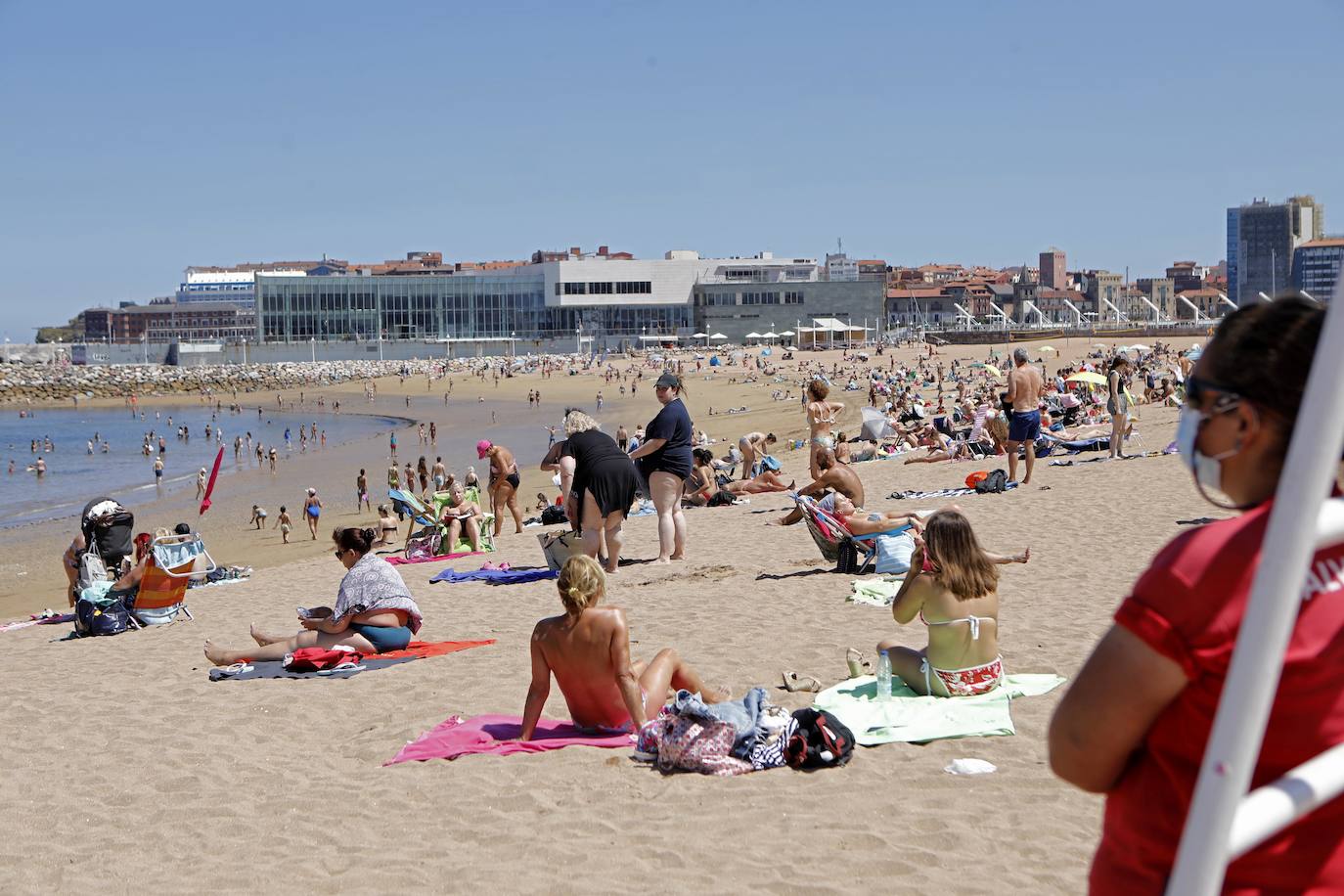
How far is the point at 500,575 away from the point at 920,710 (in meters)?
5.59

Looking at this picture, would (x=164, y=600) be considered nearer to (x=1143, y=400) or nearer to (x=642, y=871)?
(x=642, y=871)

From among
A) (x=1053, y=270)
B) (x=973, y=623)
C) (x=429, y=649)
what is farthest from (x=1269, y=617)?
(x=1053, y=270)

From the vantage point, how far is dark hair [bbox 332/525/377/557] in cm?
738

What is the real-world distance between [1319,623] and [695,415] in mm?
42957

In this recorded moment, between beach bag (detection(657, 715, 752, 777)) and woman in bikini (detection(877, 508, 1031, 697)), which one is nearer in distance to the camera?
beach bag (detection(657, 715, 752, 777))

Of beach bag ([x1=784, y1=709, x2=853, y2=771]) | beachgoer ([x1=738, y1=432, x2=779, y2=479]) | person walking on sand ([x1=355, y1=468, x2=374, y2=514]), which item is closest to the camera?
beach bag ([x1=784, y1=709, x2=853, y2=771])

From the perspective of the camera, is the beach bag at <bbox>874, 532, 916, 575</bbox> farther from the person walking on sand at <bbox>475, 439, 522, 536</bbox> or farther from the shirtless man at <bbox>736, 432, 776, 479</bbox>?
the shirtless man at <bbox>736, 432, 776, 479</bbox>

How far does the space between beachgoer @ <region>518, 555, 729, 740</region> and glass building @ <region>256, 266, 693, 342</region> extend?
92950mm

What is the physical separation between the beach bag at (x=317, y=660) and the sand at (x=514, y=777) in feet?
0.59

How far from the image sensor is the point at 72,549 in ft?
39.9

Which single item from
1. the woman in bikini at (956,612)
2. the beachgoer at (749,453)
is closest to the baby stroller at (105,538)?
the woman in bikini at (956,612)

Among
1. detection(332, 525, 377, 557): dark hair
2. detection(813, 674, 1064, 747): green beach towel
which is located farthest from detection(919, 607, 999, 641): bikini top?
detection(332, 525, 377, 557): dark hair

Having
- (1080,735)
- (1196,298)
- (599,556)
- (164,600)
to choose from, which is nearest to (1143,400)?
(599,556)

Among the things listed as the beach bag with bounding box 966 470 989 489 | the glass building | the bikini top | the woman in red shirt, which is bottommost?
the beach bag with bounding box 966 470 989 489
